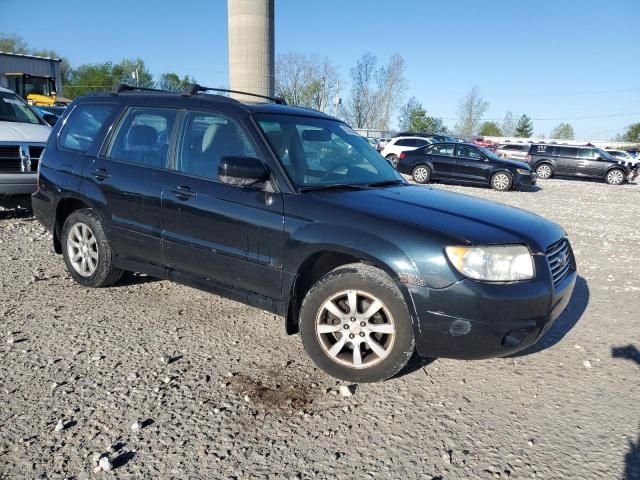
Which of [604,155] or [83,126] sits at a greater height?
[604,155]

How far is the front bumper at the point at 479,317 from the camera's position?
2.70m

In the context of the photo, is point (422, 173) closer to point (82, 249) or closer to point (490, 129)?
point (82, 249)

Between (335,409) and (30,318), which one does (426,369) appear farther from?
(30,318)

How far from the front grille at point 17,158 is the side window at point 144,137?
3490 millimetres

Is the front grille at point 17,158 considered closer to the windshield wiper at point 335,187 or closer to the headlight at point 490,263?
the windshield wiper at point 335,187

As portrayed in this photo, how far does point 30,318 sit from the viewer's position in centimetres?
388

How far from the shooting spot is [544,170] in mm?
21516

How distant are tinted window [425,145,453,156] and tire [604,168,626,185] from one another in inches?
348

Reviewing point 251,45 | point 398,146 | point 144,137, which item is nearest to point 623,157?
point 398,146

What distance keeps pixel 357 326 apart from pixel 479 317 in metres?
0.75

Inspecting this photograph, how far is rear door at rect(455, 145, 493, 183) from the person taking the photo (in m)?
15.8

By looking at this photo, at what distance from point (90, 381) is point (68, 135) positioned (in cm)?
277

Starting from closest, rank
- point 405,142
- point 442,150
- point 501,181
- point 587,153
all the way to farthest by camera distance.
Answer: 1. point 501,181
2. point 442,150
3. point 587,153
4. point 405,142

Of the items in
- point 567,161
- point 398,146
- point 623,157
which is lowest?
point 567,161
